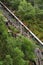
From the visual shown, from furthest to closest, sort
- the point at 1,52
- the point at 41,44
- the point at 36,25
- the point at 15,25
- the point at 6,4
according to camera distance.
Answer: the point at 6,4 < the point at 36,25 < the point at 15,25 < the point at 41,44 < the point at 1,52

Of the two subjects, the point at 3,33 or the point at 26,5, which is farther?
the point at 26,5

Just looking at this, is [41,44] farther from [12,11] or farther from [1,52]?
Result: [1,52]

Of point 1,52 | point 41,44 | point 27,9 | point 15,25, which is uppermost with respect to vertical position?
point 27,9

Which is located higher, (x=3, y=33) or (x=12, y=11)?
(x=12, y=11)

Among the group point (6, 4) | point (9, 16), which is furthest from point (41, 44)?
point (6, 4)

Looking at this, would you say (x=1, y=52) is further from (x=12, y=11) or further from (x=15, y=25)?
(x=12, y=11)

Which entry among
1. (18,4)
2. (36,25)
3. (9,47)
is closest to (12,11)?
(18,4)

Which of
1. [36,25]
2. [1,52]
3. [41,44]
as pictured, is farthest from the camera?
[36,25]

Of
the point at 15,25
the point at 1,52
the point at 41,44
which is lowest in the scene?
the point at 1,52

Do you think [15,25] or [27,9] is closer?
[15,25]
